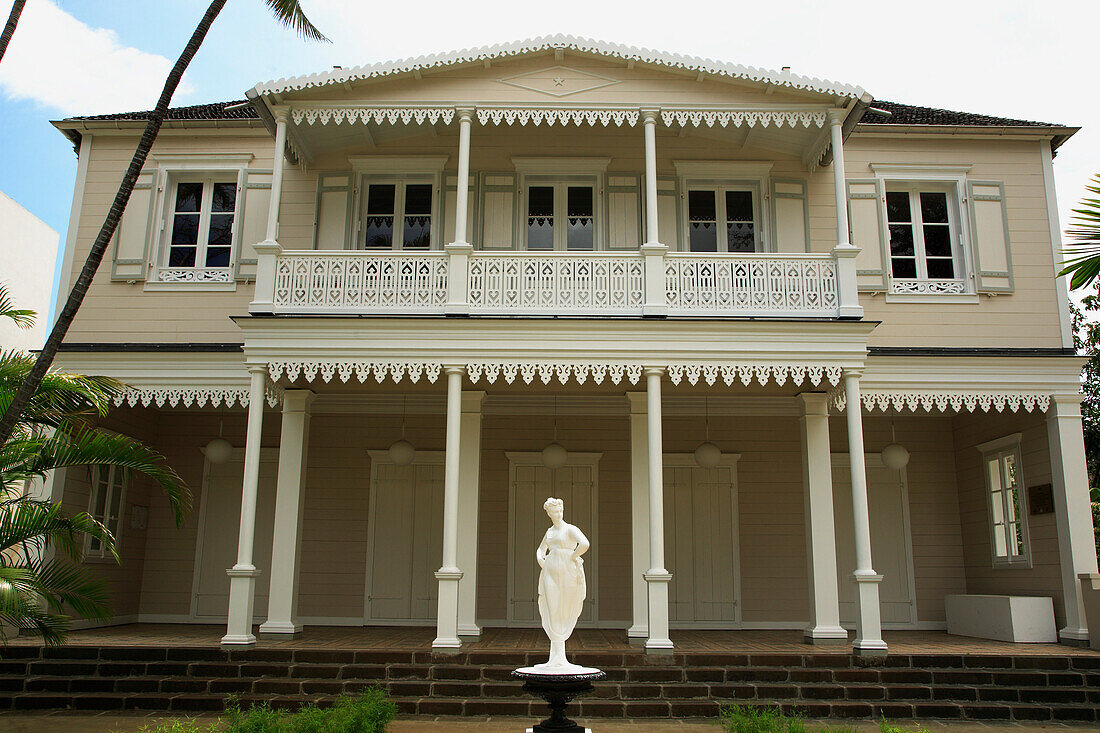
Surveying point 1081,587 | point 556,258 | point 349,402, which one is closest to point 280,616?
point 349,402

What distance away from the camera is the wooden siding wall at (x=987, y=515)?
1134cm

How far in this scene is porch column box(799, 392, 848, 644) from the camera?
34.2 ft

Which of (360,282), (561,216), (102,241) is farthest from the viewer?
(561,216)

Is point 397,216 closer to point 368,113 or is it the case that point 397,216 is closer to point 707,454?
point 368,113

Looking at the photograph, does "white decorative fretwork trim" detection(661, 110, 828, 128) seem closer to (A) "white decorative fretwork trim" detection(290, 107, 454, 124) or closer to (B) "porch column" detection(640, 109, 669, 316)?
(B) "porch column" detection(640, 109, 669, 316)

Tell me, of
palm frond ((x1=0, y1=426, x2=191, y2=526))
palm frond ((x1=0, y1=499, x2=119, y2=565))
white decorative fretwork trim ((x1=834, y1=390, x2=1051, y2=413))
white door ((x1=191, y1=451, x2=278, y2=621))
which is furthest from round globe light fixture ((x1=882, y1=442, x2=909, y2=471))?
palm frond ((x1=0, y1=499, x2=119, y2=565))

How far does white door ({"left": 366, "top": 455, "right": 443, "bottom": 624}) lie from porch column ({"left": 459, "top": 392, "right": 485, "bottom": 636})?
199 centimetres

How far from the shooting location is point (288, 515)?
1073cm

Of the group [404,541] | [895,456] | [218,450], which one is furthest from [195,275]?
[895,456]

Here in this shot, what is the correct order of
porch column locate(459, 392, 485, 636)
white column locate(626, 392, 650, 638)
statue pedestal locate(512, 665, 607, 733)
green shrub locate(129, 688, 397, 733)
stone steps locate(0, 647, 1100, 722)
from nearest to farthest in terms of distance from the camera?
green shrub locate(129, 688, 397, 733) < statue pedestal locate(512, 665, 607, 733) < stone steps locate(0, 647, 1100, 722) < white column locate(626, 392, 650, 638) < porch column locate(459, 392, 485, 636)

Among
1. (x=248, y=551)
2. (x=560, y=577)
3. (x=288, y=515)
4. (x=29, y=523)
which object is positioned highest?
(x=288, y=515)

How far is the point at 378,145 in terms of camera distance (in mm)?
12656

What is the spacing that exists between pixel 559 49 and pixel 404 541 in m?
7.52

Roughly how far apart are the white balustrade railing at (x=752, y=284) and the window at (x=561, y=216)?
7.16 feet
